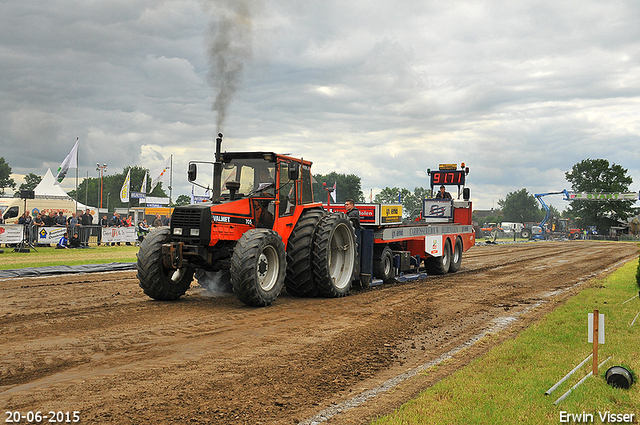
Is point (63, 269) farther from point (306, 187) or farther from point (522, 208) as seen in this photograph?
point (522, 208)

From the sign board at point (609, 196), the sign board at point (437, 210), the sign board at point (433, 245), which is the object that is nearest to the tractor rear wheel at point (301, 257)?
the sign board at point (433, 245)

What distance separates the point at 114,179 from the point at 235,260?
134503 mm

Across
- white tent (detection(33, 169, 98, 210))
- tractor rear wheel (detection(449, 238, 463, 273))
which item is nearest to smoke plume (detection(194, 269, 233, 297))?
tractor rear wheel (detection(449, 238, 463, 273))

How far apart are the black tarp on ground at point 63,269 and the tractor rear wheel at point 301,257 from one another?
798 centimetres

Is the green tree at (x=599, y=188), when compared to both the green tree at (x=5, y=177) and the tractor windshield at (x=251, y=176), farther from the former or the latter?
the green tree at (x=5, y=177)

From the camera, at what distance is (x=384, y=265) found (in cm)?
1396

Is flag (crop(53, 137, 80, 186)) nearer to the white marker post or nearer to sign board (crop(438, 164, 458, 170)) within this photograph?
sign board (crop(438, 164, 458, 170))

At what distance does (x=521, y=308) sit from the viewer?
1032 cm

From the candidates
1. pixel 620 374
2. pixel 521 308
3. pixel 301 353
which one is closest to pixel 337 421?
pixel 301 353

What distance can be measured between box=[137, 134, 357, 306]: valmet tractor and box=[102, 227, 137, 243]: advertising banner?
1922cm

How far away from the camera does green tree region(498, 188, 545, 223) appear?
485 ft

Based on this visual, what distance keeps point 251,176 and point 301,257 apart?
1853 mm

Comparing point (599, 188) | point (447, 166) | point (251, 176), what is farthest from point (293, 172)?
point (599, 188)

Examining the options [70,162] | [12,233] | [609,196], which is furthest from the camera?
[609,196]
